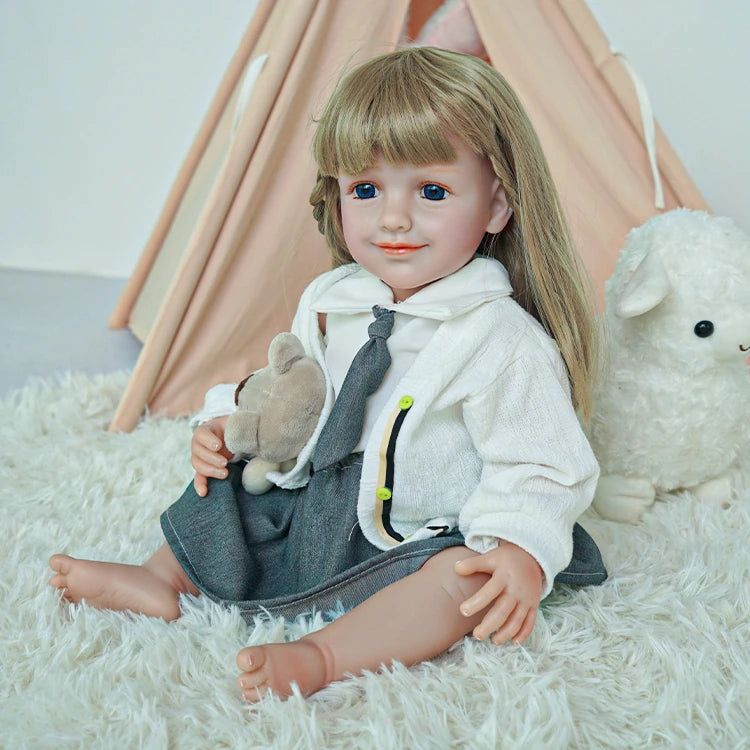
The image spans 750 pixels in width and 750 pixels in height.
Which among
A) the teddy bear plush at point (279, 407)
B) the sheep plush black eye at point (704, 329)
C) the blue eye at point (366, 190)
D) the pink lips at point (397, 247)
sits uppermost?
the blue eye at point (366, 190)

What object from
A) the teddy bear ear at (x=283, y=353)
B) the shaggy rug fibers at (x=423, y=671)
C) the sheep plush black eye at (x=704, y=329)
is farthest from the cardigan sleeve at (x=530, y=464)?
the sheep plush black eye at (x=704, y=329)

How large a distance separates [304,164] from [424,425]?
26.7 inches

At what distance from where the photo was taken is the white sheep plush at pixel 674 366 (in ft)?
3.87

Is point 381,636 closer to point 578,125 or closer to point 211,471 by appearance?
Result: point 211,471

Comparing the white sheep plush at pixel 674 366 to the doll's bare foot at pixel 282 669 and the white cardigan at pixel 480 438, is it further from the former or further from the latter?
the doll's bare foot at pixel 282 669

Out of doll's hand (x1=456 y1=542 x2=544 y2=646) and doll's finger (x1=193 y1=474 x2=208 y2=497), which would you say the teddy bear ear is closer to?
doll's finger (x1=193 y1=474 x2=208 y2=497)

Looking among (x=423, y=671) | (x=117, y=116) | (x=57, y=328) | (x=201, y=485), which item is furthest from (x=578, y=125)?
(x=117, y=116)

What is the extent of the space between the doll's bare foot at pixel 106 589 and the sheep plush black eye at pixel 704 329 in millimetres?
795

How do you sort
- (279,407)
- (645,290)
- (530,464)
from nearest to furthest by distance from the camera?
(530,464) < (279,407) < (645,290)

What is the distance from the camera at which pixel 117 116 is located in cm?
274

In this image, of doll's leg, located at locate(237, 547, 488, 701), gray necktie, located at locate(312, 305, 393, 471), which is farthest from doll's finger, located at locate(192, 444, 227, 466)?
doll's leg, located at locate(237, 547, 488, 701)

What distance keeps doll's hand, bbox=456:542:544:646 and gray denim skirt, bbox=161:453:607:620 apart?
0.19 ft

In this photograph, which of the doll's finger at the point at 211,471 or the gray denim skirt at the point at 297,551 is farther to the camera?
the doll's finger at the point at 211,471

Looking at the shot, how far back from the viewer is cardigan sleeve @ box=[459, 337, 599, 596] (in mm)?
873
